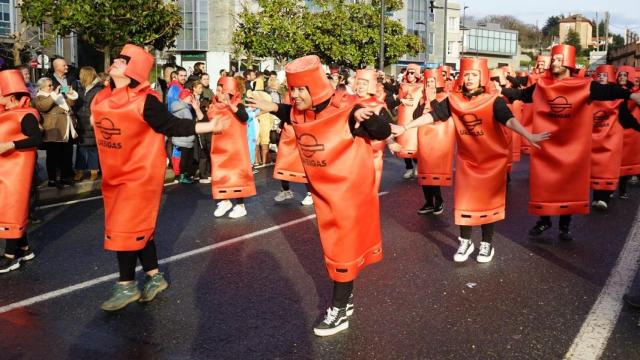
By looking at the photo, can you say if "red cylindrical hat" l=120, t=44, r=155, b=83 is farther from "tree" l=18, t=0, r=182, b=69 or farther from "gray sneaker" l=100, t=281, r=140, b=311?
"tree" l=18, t=0, r=182, b=69

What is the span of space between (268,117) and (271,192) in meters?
3.90

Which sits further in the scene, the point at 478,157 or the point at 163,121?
the point at 478,157

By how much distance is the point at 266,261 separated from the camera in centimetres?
663

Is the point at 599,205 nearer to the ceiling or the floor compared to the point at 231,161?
nearer to the floor

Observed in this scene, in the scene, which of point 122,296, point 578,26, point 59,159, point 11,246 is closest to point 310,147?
point 122,296

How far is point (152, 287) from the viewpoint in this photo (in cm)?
540

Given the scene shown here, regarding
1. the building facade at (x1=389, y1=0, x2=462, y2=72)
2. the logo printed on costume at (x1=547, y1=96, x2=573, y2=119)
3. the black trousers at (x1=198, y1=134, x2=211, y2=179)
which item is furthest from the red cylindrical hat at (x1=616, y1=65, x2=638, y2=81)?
the building facade at (x1=389, y1=0, x2=462, y2=72)

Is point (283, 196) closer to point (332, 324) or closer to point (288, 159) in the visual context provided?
point (288, 159)

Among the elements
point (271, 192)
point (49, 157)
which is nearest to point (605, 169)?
point (271, 192)

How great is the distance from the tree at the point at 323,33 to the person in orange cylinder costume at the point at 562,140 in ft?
102

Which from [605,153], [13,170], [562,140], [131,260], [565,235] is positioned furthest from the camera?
[605,153]

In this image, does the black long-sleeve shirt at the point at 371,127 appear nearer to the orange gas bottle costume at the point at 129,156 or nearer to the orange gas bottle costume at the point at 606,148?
the orange gas bottle costume at the point at 129,156

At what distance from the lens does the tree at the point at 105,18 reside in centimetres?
2131

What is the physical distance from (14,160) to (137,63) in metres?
2.17
